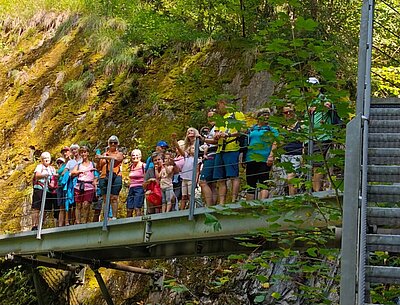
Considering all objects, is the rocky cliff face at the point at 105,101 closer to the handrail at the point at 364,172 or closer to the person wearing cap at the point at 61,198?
the person wearing cap at the point at 61,198

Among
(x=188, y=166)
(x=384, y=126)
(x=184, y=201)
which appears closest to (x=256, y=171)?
(x=188, y=166)

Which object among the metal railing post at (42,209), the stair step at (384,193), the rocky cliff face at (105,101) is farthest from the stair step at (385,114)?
the metal railing post at (42,209)

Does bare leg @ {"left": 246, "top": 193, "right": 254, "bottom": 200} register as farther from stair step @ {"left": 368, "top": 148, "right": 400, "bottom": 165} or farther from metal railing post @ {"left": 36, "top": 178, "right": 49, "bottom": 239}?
metal railing post @ {"left": 36, "top": 178, "right": 49, "bottom": 239}

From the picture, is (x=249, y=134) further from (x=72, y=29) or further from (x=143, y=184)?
Result: (x=72, y=29)

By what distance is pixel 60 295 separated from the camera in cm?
1218

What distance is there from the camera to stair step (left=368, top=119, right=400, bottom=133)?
14.5 ft

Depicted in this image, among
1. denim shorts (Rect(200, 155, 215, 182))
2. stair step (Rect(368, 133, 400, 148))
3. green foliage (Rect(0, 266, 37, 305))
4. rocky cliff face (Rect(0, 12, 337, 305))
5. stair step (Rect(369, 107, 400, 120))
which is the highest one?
rocky cliff face (Rect(0, 12, 337, 305))

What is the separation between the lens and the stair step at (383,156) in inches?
158

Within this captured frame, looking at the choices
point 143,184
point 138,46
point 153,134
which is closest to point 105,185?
point 143,184

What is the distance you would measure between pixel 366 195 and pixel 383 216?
0.30m

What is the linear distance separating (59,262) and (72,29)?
1105 centimetres

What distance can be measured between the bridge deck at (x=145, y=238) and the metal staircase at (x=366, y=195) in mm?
1705

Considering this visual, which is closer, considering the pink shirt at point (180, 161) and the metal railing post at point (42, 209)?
the pink shirt at point (180, 161)

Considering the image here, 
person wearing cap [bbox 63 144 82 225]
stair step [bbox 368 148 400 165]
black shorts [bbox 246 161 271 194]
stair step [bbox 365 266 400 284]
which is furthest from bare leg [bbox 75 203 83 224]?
stair step [bbox 365 266 400 284]
